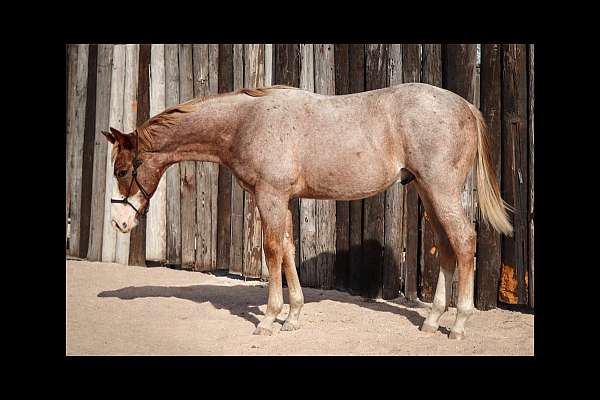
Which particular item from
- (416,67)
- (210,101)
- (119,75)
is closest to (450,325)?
(416,67)

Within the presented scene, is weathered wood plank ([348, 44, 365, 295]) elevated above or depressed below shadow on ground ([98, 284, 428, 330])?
above

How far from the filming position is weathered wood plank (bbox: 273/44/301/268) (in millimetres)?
6637

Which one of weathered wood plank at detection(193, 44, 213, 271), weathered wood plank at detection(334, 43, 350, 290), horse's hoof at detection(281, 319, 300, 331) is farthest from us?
weathered wood plank at detection(193, 44, 213, 271)

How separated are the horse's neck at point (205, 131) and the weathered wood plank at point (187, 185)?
2.18 meters

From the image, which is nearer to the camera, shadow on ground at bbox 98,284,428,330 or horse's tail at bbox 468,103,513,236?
horse's tail at bbox 468,103,513,236

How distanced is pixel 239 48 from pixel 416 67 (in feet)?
7.91

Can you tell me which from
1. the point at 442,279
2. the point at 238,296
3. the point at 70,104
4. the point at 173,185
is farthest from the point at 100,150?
the point at 442,279

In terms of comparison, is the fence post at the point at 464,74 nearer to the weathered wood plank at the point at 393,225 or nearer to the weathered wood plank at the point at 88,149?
the weathered wood plank at the point at 393,225

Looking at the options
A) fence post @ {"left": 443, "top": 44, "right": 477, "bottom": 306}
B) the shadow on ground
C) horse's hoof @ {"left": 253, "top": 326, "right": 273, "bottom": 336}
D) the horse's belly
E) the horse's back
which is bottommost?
horse's hoof @ {"left": 253, "top": 326, "right": 273, "bottom": 336}

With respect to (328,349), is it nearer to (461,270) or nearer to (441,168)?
(461,270)

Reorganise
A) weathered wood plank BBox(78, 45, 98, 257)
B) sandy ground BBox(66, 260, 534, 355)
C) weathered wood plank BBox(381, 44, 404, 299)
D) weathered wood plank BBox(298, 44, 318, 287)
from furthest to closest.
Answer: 1. weathered wood plank BBox(78, 45, 98, 257)
2. weathered wood plank BBox(298, 44, 318, 287)
3. weathered wood plank BBox(381, 44, 404, 299)
4. sandy ground BBox(66, 260, 534, 355)

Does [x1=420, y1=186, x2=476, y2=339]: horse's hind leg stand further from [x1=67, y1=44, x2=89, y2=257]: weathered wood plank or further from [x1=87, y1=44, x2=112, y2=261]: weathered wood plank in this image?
[x1=67, y1=44, x2=89, y2=257]: weathered wood plank

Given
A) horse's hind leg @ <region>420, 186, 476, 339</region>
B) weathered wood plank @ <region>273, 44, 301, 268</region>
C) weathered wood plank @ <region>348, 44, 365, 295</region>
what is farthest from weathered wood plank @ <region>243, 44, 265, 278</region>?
horse's hind leg @ <region>420, 186, 476, 339</region>

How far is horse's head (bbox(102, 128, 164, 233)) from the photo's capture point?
5.20 metres
